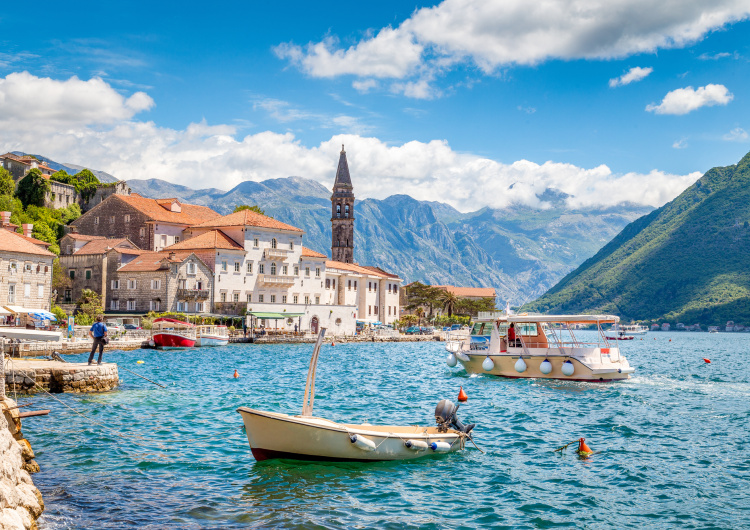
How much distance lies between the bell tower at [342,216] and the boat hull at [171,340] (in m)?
56.6

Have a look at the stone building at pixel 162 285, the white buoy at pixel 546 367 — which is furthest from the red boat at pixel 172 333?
the white buoy at pixel 546 367

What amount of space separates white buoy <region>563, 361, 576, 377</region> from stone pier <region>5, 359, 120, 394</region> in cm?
2170

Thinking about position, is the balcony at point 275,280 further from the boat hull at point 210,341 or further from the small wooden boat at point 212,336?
the boat hull at point 210,341

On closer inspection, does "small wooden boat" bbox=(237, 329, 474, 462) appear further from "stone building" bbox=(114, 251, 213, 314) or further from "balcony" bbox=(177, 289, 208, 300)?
"balcony" bbox=(177, 289, 208, 300)

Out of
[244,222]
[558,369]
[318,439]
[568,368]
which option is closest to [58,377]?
[318,439]

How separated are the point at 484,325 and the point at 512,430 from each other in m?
22.8

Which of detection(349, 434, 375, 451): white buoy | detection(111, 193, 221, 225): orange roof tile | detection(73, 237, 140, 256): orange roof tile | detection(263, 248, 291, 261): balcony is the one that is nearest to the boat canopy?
detection(349, 434, 375, 451): white buoy

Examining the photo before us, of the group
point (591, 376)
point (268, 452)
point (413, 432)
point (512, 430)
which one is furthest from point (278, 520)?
Result: point (591, 376)

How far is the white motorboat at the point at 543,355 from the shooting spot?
115ft

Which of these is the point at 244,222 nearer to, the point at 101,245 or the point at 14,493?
the point at 101,245

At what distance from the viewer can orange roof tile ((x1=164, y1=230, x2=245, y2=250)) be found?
3019 inches

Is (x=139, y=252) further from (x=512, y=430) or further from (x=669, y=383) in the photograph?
(x=512, y=430)

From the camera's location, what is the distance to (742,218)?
191750 millimetres

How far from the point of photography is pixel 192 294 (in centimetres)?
7194
